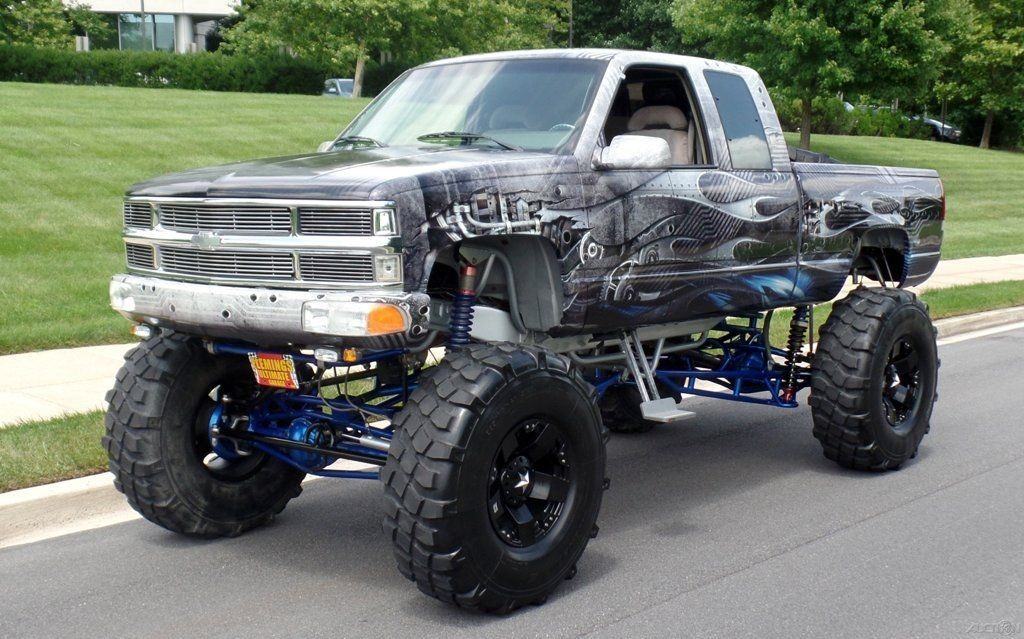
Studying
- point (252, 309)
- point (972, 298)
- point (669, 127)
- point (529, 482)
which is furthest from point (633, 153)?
point (972, 298)

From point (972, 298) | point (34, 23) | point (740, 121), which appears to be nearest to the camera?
point (740, 121)

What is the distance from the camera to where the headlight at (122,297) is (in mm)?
5430

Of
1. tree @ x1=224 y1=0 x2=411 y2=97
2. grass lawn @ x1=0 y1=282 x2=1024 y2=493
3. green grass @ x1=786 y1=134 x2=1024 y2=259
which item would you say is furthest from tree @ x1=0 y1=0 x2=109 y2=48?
grass lawn @ x1=0 y1=282 x2=1024 y2=493

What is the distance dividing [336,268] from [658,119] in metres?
2.69

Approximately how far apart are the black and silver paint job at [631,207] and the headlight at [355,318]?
0.17m

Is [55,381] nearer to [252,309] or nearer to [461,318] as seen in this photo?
[252,309]

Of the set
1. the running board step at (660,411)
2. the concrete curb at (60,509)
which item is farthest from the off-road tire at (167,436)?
the running board step at (660,411)

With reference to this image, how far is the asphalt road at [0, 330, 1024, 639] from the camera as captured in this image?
4906mm

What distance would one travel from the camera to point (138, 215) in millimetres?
5598

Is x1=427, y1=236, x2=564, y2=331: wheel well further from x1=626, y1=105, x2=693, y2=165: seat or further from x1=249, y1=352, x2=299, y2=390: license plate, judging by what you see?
x1=626, y1=105, x2=693, y2=165: seat

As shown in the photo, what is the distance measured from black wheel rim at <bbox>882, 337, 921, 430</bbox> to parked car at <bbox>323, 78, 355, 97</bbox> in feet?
119

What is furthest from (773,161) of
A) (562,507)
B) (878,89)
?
(878,89)

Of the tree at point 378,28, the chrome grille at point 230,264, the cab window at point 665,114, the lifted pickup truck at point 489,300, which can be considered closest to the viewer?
the lifted pickup truck at point 489,300

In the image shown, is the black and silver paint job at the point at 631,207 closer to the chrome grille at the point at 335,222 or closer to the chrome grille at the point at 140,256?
the chrome grille at the point at 335,222
